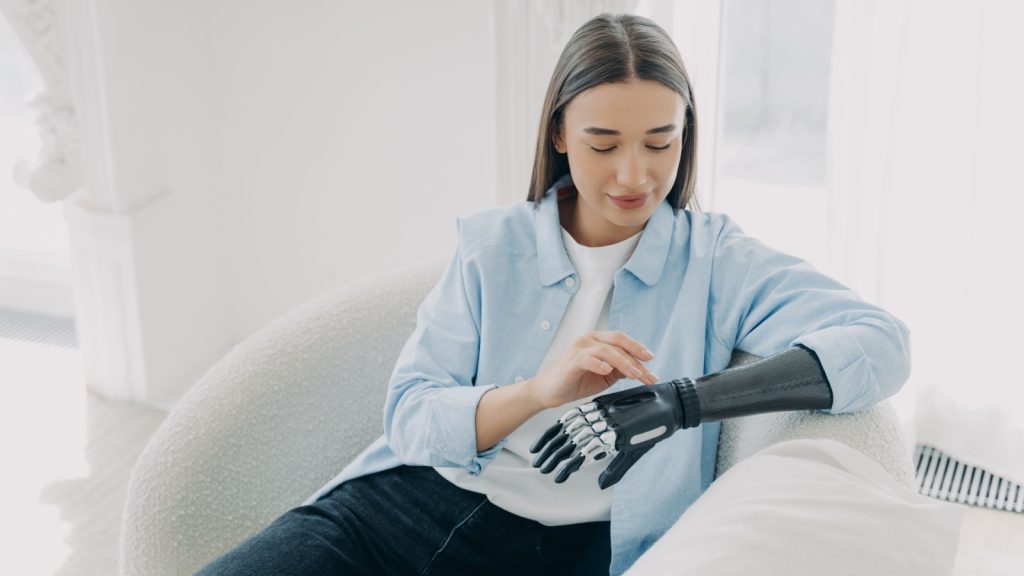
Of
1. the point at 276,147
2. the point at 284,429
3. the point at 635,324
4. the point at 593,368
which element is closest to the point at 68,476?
the point at 276,147

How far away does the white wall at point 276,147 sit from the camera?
7.95ft

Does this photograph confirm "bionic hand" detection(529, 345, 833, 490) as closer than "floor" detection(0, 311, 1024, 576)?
Yes

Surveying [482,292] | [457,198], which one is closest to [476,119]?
[457,198]

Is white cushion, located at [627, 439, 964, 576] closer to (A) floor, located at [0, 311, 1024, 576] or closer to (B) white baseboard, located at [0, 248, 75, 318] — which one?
(A) floor, located at [0, 311, 1024, 576]

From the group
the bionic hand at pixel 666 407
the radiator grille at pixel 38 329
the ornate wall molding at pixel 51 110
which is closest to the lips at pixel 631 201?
the bionic hand at pixel 666 407

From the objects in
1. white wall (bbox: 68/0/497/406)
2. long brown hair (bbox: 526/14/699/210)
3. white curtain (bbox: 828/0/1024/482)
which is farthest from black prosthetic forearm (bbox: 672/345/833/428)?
white wall (bbox: 68/0/497/406)

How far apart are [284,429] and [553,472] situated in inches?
15.4

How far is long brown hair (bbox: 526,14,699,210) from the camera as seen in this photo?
1361 millimetres

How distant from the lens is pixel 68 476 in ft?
7.95

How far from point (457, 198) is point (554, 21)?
24.2 inches

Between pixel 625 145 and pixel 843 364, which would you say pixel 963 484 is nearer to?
pixel 843 364

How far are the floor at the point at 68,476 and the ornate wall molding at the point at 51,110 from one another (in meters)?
0.49

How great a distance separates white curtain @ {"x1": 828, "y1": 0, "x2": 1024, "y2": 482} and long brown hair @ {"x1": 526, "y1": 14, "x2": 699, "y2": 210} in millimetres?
639

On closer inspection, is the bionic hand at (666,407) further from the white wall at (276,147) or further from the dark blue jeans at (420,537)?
the white wall at (276,147)
